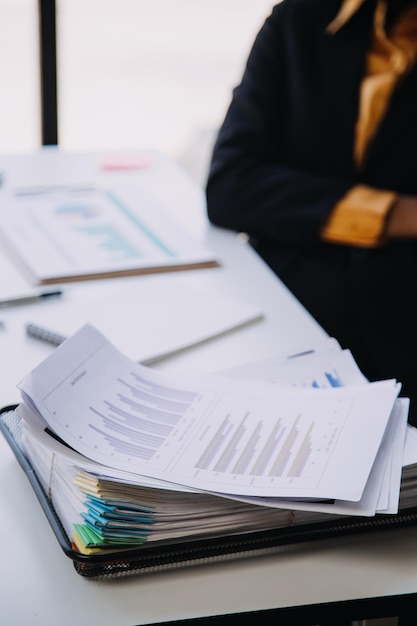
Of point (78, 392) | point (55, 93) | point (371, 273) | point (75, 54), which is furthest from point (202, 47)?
Answer: point (78, 392)

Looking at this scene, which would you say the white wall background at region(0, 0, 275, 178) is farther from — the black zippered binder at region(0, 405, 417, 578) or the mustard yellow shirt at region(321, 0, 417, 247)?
the black zippered binder at region(0, 405, 417, 578)

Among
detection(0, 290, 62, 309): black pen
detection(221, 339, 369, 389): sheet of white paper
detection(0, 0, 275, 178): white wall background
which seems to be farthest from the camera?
detection(0, 0, 275, 178): white wall background

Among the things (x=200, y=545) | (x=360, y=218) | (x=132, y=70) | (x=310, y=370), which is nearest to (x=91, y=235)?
(x=360, y=218)

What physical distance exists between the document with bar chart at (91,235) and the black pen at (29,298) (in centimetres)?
5

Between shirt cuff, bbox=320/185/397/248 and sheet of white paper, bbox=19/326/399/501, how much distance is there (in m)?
0.72

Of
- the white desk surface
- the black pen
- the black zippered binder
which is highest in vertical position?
the black pen

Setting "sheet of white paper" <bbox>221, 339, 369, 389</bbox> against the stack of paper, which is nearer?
the stack of paper

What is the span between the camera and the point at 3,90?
157 inches

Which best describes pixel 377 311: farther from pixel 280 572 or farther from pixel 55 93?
pixel 55 93

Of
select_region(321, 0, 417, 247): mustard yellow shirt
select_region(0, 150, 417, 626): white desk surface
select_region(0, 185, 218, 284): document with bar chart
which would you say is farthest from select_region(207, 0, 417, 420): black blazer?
select_region(0, 150, 417, 626): white desk surface

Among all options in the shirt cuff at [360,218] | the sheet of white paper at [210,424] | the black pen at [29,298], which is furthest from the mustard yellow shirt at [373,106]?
the sheet of white paper at [210,424]

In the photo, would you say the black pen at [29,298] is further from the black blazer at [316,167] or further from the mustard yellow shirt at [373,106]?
the mustard yellow shirt at [373,106]

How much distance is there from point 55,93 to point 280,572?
7.04 feet

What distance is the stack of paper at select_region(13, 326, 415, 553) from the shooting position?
775 mm
